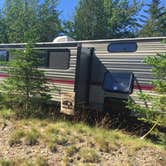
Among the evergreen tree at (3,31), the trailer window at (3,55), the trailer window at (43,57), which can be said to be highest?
the trailer window at (43,57)

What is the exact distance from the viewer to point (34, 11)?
2388 centimetres

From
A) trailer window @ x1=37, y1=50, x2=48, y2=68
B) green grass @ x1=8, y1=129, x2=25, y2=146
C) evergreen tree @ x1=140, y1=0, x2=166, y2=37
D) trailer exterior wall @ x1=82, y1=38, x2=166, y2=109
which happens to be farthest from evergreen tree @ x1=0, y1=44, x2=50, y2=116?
evergreen tree @ x1=140, y1=0, x2=166, y2=37

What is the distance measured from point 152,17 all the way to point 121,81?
79.9ft

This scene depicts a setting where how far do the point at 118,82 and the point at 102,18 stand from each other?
15933 mm

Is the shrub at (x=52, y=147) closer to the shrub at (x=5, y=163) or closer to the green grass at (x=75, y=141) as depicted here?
the green grass at (x=75, y=141)

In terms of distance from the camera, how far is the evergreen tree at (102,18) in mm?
22828

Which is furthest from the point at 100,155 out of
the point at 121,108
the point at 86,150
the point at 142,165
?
the point at 121,108

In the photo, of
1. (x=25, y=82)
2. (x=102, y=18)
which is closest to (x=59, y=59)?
(x=25, y=82)

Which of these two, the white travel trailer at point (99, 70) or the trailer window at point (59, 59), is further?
the trailer window at point (59, 59)

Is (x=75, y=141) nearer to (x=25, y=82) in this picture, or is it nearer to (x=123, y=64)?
(x=123, y=64)

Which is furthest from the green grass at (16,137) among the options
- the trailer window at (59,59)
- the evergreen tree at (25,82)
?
the trailer window at (59,59)

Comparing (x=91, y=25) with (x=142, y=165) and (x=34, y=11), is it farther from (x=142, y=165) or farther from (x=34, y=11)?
(x=142, y=165)

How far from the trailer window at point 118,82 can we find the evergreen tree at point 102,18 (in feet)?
48.4

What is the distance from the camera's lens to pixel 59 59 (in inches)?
346
